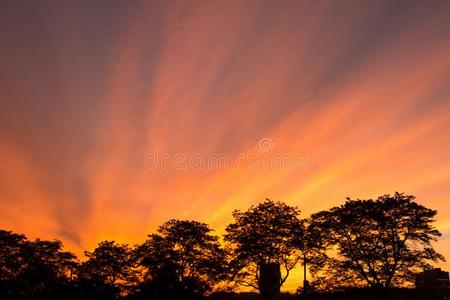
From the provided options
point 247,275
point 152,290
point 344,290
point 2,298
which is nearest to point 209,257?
point 247,275

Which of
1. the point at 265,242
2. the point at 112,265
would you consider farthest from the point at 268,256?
the point at 112,265

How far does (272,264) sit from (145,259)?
28.4 m

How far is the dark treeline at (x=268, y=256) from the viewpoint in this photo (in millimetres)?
49062

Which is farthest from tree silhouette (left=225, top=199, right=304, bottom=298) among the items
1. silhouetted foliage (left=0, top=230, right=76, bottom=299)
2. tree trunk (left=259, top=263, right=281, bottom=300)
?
silhouetted foliage (left=0, top=230, right=76, bottom=299)

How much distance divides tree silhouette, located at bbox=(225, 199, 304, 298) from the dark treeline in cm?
15

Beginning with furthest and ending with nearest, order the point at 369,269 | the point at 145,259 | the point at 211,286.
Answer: the point at 145,259 < the point at 211,286 < the point at 369,269

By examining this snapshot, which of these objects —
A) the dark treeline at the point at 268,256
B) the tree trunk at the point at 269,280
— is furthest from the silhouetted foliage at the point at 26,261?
the tree trunk at the point at 269,280

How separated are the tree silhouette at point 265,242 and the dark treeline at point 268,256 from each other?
0.15m

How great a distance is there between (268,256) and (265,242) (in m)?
2.33

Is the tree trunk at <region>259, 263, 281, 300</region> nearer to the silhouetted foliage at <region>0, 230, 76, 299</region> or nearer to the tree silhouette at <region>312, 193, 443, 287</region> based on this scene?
the tree silhouette at <region>312, 193, 443, 287</region>

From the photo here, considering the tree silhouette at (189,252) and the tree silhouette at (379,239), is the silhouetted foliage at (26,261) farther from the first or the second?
the tree silhouette at (379,239)

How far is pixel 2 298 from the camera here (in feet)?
140

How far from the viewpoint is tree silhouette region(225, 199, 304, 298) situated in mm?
59938

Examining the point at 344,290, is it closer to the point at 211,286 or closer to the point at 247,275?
the point at 247,275
